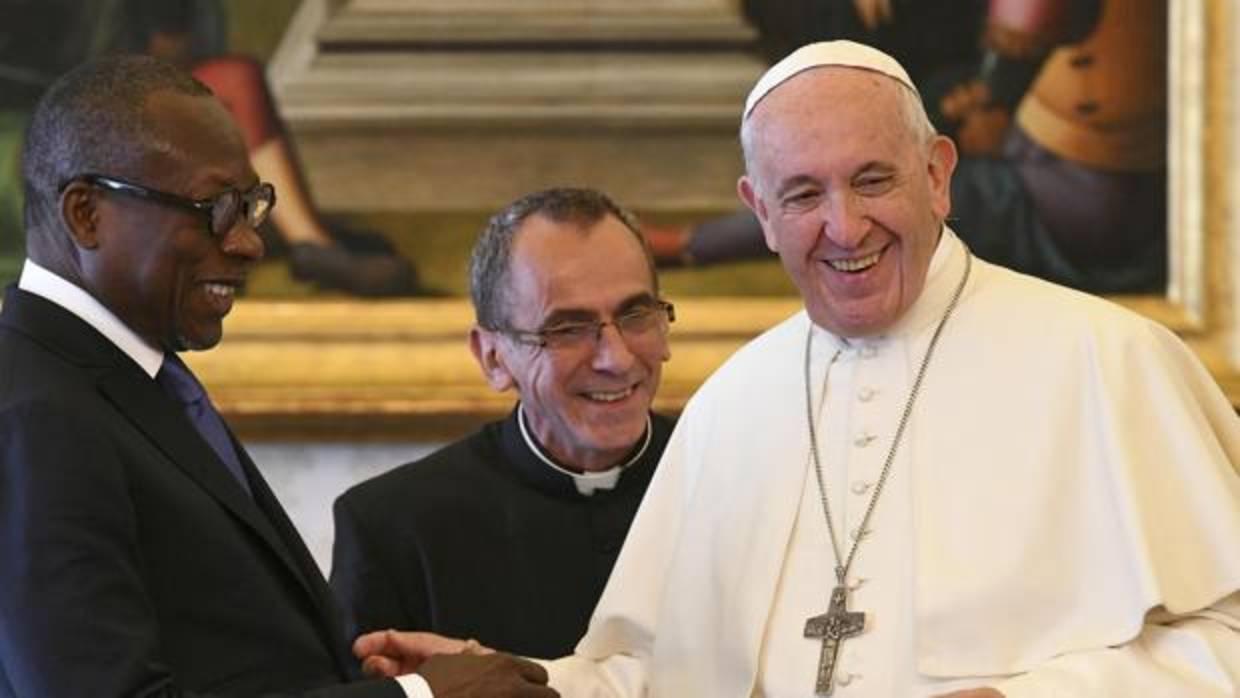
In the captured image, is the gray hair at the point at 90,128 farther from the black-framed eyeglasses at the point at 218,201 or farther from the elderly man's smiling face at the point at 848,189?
the elderly man's smiling face at the point at 848,189

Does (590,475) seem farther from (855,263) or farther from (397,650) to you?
(855,263)

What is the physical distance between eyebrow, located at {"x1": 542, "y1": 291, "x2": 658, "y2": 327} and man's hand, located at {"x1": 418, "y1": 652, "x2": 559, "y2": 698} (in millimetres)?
831

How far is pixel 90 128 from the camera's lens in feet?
8.96

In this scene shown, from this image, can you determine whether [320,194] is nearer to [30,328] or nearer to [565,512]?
[565,512]

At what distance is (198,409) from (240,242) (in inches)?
10.7

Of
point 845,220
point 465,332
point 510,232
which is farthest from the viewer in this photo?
point 465,332

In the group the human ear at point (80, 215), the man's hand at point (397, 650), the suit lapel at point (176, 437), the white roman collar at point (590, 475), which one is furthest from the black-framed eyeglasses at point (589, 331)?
the human ear at point (80, 215)

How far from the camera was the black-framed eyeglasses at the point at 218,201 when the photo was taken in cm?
271

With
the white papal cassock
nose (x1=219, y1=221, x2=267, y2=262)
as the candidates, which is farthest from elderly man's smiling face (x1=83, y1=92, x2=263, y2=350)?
the white papal cassock

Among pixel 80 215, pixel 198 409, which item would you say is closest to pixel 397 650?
pixel 198 409

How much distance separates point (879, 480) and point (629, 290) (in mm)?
678

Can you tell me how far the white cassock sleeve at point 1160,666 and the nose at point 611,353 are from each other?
100cm

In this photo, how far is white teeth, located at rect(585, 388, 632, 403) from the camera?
12.0 feet

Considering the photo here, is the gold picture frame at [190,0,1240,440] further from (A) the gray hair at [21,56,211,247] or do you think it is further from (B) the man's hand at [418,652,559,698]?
(A) the gray hair at [21,56,211,247]
